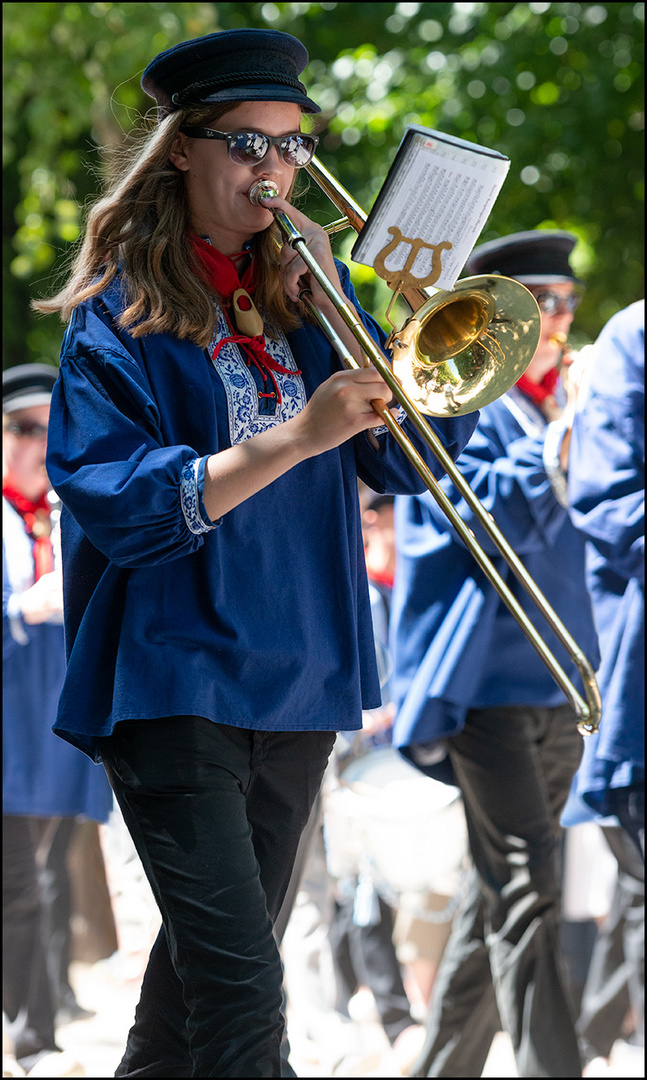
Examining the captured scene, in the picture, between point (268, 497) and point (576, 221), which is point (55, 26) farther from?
point (268, 497)

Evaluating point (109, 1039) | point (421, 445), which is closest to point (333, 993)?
point (109, 1039)

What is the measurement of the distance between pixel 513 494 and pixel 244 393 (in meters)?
1.58

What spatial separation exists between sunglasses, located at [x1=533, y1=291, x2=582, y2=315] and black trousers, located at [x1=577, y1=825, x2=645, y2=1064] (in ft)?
5.41

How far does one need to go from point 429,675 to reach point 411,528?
18.8 inches

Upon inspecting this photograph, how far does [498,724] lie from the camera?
3.81 m

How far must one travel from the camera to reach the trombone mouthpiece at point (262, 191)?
7.96 feet

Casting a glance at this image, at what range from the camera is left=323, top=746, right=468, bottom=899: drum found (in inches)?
177

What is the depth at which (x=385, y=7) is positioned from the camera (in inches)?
332

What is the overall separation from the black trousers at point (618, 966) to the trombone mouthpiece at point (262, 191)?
2173 mm

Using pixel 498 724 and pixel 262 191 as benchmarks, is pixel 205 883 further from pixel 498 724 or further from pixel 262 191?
pixel 498 724

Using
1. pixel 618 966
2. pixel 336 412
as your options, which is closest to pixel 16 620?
pixel 618 966

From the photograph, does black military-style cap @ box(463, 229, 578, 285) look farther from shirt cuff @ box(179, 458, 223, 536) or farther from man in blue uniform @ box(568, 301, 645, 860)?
shirt cuff @ box(179, 458, 223, 536)

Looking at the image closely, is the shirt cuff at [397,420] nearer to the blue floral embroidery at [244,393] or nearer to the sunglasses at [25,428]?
the blue floral embroidery at [244,393]

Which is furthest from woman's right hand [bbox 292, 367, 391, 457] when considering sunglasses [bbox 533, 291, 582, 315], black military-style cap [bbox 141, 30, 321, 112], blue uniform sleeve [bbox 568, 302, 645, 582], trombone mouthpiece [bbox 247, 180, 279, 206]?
sunglasses [bbox 533, 291, 582, 315]
